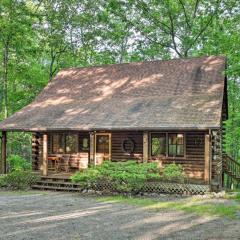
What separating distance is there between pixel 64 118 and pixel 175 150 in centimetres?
607

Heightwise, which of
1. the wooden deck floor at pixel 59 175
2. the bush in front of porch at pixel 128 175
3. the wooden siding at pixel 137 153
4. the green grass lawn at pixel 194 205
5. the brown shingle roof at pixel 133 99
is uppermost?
the brown shingle roof at pixel 133 99

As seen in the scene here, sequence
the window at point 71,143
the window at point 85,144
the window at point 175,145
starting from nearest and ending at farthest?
the window at point 175,145
the window at point 85,144
the window at point 71,143

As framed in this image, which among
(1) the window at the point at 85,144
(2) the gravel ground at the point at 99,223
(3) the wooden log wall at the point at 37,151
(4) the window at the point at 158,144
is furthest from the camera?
(3) the wooden log wall at the point at 37,151

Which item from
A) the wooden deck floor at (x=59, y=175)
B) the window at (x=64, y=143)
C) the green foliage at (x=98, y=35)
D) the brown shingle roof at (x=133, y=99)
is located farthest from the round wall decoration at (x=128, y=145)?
the green foliage at (x=98, y=35)

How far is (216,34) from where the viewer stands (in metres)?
28.3

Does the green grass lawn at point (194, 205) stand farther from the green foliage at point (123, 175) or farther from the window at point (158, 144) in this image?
the window at point (158, 144)

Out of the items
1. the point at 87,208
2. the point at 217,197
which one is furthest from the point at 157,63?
the point at 87,208

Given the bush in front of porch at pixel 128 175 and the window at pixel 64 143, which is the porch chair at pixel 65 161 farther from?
the bush in front of porch at pixel 128 175

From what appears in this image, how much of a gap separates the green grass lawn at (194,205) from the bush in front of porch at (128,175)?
2.66ft

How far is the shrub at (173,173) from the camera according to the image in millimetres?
16516

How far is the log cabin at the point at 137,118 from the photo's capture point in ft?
58.5

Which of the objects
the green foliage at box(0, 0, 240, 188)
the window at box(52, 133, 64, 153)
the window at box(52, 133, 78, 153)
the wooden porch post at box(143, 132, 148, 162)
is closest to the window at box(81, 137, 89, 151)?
the window at box(52, 133, 78, 153)

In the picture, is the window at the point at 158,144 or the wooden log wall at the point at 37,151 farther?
the wooden log wall at the point at 37,151

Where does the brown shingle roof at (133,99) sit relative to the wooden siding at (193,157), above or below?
above
